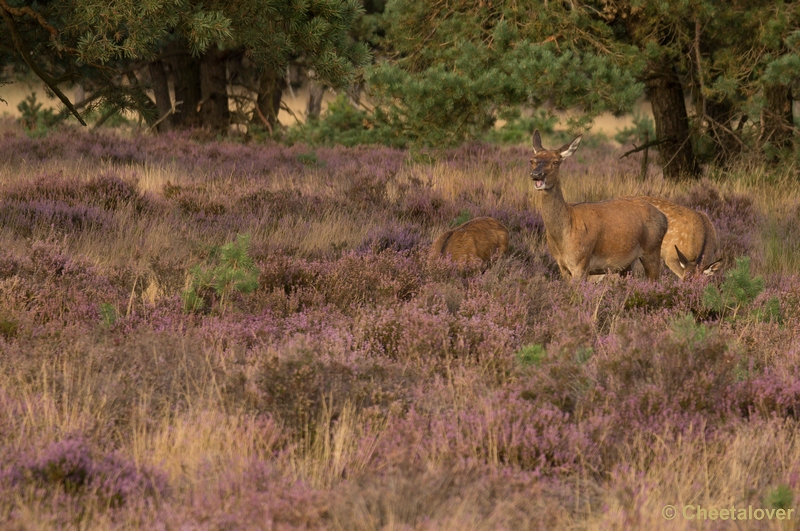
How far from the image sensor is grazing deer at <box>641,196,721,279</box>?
8.15m

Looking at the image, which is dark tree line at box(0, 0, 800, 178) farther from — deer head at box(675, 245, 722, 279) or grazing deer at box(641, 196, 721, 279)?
deer head at box(675, 245, 722, 279)

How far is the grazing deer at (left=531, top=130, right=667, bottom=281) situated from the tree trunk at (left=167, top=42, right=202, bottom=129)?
1399cm

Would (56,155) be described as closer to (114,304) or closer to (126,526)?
(114,304)

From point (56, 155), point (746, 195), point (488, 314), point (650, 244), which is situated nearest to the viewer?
point (488, 314)

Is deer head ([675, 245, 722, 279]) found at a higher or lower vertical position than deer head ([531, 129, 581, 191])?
lower

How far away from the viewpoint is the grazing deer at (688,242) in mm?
8148

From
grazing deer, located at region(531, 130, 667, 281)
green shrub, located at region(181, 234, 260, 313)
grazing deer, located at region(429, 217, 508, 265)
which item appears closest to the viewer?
green shrub, located at region(181, 234, 260, 313)

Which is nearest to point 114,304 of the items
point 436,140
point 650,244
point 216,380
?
point 216,380

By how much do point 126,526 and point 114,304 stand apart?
126 inches

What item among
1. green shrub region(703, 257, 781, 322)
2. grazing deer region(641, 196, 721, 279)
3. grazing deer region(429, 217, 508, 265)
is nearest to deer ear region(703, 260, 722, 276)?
grazing deer region(641, 196, 721, 279)

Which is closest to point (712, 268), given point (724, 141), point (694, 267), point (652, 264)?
point (694, 267)

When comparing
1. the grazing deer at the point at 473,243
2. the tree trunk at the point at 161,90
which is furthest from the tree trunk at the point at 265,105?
the grazing deer at the point at 473,243

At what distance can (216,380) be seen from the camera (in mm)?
4949

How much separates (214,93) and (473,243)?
13.8m
